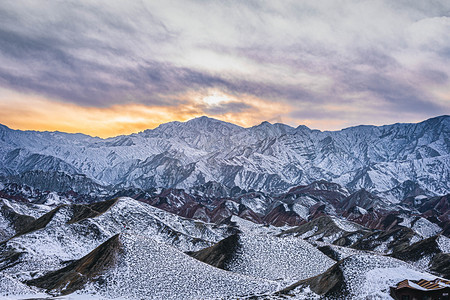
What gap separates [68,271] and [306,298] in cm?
5863

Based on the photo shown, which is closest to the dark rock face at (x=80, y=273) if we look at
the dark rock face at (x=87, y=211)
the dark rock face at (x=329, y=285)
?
the dark rock face at (x=329, y=285)

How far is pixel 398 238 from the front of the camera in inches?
6565

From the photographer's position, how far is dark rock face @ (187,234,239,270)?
10435 cm

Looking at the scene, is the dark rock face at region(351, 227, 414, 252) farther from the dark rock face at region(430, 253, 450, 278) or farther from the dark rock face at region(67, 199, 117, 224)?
the dark rock face at region(67, 199, 117, 224)

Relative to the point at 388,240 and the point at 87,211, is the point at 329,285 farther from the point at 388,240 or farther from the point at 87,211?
the point at 87,211

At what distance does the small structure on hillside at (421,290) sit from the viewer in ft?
200

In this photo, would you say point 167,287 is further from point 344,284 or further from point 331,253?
point 331,253

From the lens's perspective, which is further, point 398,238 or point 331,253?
point 398,238

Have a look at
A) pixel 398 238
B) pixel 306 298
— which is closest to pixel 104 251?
pixel 306 298

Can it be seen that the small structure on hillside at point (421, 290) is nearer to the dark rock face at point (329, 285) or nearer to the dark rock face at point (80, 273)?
the dark rock face at point (329, 285)

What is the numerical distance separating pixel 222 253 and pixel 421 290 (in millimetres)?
57519

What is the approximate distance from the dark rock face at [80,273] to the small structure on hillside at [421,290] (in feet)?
198

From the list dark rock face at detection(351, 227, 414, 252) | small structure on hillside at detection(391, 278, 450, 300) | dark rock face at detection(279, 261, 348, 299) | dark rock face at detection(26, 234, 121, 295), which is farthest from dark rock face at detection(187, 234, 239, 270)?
dark rock face at detection(351, 227, 414, 252)

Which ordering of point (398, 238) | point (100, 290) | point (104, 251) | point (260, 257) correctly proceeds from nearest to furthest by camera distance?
1. point (100, 290)
2. point (104, 251)
3. point (260, 257)
4. point (398, 238)
